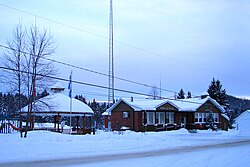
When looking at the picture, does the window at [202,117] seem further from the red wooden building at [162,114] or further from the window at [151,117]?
the window at [151,117]

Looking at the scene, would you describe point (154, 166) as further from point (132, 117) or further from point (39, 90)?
point (132, 117)

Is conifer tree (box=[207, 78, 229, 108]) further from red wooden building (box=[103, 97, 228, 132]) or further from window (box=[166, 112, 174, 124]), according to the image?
window (box=[166, 112, 174, 124])

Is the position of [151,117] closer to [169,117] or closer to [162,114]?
[162,114]

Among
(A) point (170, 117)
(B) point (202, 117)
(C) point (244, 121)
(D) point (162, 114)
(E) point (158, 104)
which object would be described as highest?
(E) point (158, 104)

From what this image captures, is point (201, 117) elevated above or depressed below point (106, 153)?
above

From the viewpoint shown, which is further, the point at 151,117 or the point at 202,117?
the point at 202,117

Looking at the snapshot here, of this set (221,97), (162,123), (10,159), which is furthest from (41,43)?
(221,97)

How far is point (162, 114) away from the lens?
5169cm

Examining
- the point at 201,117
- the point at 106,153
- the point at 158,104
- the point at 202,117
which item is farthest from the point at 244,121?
the point at 106,153

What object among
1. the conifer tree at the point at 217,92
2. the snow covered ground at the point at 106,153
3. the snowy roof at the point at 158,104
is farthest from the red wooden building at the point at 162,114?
the snow covered ground at the point at 106,153

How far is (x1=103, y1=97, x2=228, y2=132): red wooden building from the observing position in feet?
159

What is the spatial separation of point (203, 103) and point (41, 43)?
35690 mm

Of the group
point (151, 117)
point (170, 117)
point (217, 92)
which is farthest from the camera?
point (217, 92)

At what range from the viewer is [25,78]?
86.3 ft
